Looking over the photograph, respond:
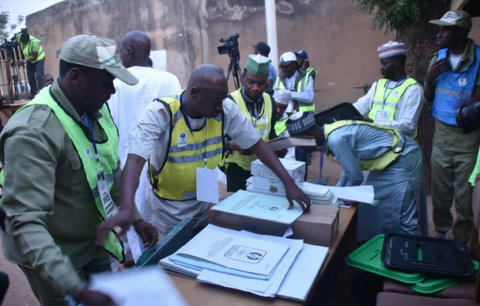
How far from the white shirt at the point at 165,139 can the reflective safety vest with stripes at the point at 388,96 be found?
71.7 inches

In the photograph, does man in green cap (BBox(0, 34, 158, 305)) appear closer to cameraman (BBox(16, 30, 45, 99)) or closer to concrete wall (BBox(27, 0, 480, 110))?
concrete wall (BBox(27, 0, 480, 110))

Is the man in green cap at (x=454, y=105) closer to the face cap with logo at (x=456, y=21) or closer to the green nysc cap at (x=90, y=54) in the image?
the face cap with logo at (x=456, y=21)

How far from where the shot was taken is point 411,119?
10.6 ft

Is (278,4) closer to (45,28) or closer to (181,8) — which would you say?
(181,8)

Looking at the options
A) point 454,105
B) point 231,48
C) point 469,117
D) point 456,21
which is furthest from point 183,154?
point 231,48

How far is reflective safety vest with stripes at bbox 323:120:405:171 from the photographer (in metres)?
2.53

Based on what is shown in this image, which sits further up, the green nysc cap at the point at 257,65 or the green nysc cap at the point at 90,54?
the green nysc cap at the point at 90,54

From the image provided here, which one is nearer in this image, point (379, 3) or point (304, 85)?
point (379, 3)

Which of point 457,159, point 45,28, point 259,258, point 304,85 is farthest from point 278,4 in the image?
point 45,28

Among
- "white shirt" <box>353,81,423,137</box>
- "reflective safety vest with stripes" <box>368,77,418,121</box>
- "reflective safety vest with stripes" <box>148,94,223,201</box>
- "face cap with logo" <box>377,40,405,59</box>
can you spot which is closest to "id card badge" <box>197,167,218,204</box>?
"reflective safety vest with stripes" <box>148,94,223,201</box>

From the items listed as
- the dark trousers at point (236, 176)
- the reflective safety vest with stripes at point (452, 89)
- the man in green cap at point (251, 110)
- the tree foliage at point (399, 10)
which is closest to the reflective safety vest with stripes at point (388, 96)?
the reflective safety vest with stripes at point (452, 89)

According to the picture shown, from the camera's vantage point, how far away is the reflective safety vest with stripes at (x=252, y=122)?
108 inches

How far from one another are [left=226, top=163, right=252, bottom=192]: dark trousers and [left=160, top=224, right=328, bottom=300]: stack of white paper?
1.16 meters

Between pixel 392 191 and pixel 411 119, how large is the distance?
84 cm
